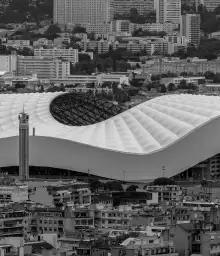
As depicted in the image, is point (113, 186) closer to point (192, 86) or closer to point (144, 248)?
point (144, 248)

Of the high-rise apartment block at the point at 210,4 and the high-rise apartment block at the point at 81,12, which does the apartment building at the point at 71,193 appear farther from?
the high-rise apartment block at the point at 210,4

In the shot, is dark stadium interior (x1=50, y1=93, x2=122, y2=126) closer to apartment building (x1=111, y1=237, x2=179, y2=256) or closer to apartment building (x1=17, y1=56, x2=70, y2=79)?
apartment building (x1=111, y1=237, x2=179, y2=256)

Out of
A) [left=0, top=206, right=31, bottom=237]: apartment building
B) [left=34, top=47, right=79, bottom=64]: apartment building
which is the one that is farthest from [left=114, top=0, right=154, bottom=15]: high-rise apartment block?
[left=0, top=206, right=31, bottom=237]: apartment building

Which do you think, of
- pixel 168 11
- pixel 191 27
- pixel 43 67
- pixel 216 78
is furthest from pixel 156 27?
pixel 216 78

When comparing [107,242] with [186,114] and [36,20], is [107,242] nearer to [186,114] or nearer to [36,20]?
[186,114]

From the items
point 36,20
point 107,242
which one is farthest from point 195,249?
point 36,20

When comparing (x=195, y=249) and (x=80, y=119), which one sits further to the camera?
(x=80, y=119)

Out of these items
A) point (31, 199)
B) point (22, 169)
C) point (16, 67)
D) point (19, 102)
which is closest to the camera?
point (31, 199)
